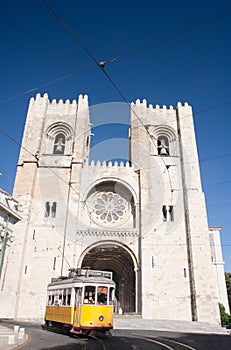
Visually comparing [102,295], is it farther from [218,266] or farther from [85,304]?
[218,266]

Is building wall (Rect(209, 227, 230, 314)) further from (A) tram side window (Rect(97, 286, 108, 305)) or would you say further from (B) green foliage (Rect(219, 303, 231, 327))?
(A) tram side window (Rect(97, 286, 108, 305))

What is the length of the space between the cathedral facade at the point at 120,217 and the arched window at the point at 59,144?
8cm

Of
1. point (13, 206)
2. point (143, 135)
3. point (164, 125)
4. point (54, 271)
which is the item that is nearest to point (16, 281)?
point (54, 271)

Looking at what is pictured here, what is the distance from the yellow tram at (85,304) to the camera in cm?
873

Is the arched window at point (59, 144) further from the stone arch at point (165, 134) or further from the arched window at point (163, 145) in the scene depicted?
the arched window at point (163, 145)

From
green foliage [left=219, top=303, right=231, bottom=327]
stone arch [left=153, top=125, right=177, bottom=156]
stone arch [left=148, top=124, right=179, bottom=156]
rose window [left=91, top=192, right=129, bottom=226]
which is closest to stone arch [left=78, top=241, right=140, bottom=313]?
rose window [left=91, top=192, right=129, bottom=226]

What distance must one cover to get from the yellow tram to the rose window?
9584mm

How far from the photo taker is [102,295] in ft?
30.6

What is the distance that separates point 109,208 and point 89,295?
11592 millimetres

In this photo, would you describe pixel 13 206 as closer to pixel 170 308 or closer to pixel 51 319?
pixel 51 319

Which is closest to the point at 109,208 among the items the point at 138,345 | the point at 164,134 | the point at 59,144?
the point at 59,144

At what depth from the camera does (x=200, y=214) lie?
18828mm

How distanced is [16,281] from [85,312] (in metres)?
9.41

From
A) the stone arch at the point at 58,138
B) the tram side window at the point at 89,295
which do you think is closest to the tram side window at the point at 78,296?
the tram side window at the point at 89,295
